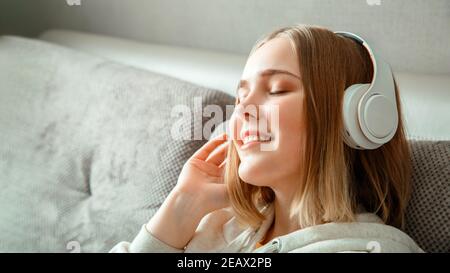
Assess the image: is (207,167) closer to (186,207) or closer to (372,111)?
(186,207)

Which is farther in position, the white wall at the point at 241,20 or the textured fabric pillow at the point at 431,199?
the white wall at the point at 241,20

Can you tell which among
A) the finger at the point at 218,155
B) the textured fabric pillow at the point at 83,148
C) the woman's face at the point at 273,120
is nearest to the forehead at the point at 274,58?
the woman's face at the point at 273,120

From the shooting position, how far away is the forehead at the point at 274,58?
2.87 feet

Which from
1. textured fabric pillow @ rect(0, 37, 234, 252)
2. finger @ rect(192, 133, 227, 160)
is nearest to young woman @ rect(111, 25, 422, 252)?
finger @ rect(192, 133, 227, 160)

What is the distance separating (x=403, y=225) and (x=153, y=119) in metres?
0.60

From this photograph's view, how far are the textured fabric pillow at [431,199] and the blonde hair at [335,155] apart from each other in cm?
2

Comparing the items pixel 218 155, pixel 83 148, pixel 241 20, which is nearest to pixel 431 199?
pixel 218 155

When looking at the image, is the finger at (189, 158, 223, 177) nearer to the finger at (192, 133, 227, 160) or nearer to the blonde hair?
the finger at (192, 133, 227, 160)

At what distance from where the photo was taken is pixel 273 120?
0.87m

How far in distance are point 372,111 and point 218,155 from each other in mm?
341

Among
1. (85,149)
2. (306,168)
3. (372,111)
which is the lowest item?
(85,149)

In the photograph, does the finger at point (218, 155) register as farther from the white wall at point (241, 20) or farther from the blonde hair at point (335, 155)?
the white wall at point (241, 20)

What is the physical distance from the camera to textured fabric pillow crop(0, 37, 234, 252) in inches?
47.1

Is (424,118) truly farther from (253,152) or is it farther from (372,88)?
(253,152)
